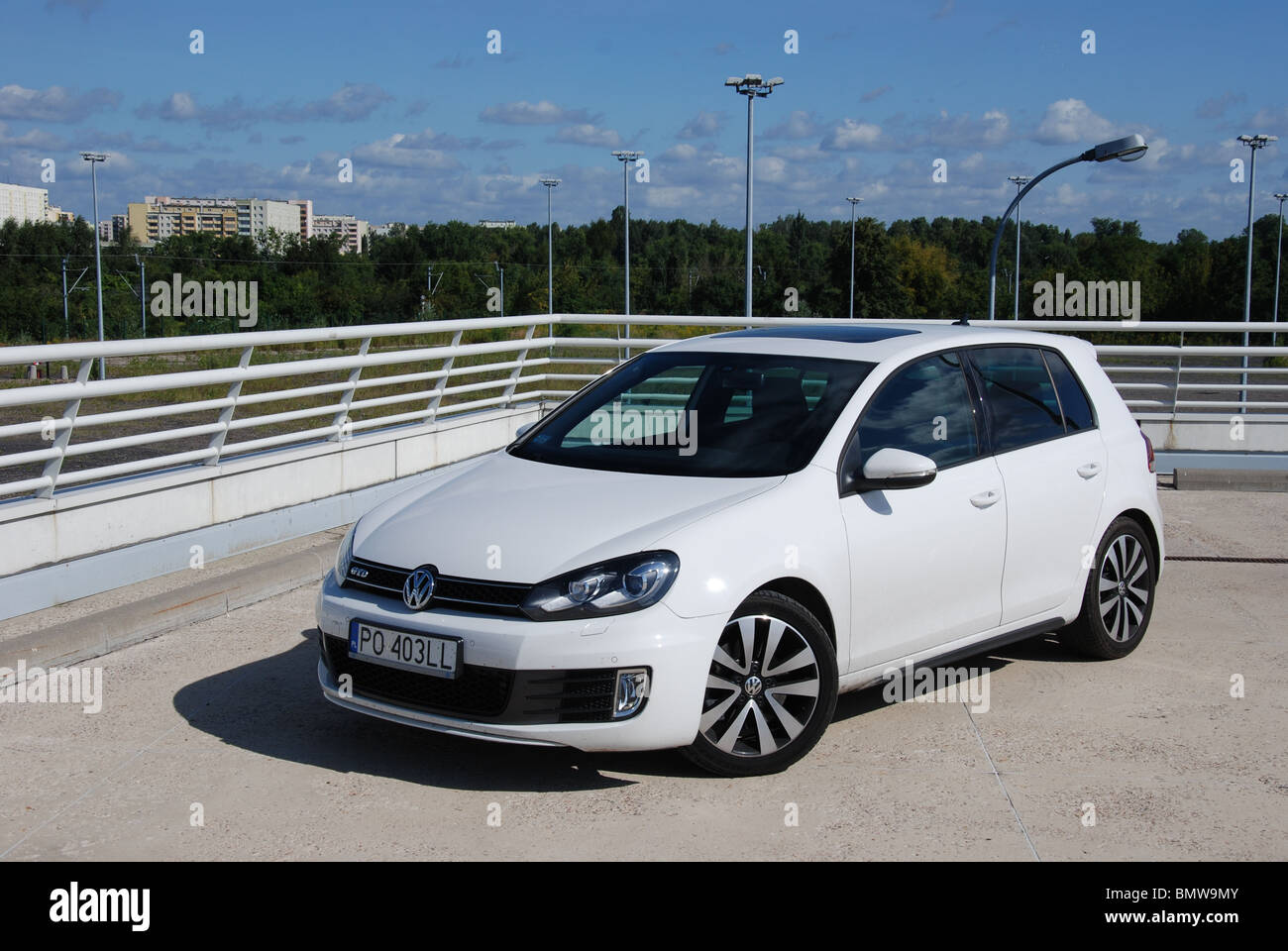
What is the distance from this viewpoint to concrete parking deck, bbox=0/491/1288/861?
4.20 metres

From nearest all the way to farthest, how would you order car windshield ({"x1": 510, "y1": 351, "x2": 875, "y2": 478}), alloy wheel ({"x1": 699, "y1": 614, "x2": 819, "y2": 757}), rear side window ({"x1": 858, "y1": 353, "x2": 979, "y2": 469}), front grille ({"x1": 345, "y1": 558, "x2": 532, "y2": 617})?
1. front grille ({"x1": 345, "y1": 558, "x2": 532, "y2": 617})
2. alloy wheel ({"x1": 699, "y1": 614, "x2": 819, "y2": 757})
3. car windshield ({"x1": 510, "y1": 351, "x2": 875, "y2": 478})
4. rear side window ({"x1": 858, "y1": 353, "x2": 979, "y2": 469})

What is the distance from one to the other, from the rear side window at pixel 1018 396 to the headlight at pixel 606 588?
205cm

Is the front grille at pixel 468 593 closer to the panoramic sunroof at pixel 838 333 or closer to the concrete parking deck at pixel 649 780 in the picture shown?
the concrete parking deck at pixel 649 780

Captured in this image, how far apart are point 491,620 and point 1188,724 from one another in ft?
9.88

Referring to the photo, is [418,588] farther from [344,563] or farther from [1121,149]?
[1121,149]

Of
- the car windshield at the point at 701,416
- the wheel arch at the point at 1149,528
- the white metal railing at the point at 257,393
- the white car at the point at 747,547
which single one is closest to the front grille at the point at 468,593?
the white car at the point at 747,547

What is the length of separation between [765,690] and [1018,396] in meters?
2.23

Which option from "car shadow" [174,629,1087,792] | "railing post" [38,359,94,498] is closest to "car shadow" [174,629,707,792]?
"car shadow" [174,629,1087,792]

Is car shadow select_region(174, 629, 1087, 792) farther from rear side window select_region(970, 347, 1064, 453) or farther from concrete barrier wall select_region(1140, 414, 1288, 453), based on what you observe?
concrete barrier wall select_region(1140, 414, 1288, 453)

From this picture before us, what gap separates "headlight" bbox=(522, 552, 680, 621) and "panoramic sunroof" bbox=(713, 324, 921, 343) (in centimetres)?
189

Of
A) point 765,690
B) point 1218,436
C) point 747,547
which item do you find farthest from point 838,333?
point 1218,436

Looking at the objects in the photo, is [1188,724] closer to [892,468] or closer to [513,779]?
[892,468]

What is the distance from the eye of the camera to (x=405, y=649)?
4.66 metres
